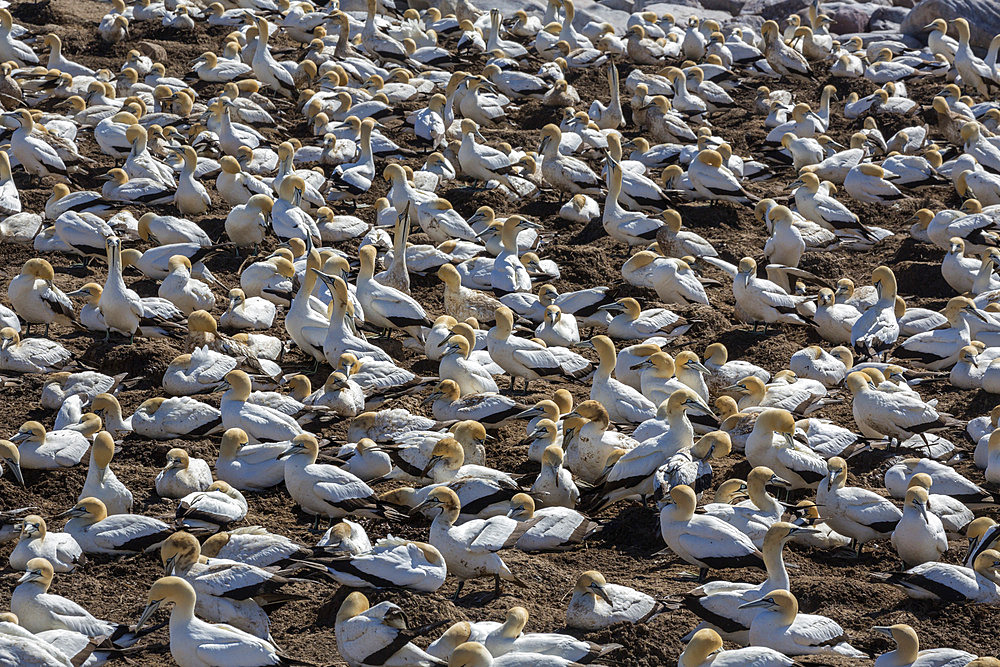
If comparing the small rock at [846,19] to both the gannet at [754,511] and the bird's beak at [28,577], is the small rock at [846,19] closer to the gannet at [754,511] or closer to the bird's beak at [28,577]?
the gannet at [754,511]

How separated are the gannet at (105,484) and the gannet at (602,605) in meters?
3.03

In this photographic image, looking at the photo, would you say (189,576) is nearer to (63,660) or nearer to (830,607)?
(63,660)

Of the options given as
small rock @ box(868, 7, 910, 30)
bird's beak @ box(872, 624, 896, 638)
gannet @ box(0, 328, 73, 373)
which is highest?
small rock @ box(868, 7, 910, 30)

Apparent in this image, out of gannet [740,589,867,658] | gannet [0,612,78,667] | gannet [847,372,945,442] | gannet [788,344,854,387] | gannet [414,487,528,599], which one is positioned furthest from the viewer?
gannet [788,344,854,387]

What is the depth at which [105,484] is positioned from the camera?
25.6 feet

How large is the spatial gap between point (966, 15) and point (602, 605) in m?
18.9

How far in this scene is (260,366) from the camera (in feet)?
32.7

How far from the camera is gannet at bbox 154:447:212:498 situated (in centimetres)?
796

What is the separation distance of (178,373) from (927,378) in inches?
254

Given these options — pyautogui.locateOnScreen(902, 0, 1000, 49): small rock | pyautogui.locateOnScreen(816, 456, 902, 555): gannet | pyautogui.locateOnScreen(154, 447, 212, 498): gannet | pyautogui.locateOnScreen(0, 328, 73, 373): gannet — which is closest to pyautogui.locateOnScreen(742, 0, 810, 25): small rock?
pyautogui.locateOnScreen(902, 0, 1000, 49): small rock

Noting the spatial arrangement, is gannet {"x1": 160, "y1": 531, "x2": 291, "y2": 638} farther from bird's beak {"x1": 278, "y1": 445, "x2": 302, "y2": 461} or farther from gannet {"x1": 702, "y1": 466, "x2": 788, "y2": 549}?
gannet {"x1": 702, "y1": 466, "x2": 788, "y2": 549}

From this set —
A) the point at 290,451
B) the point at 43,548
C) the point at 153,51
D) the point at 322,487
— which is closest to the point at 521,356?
the point at 290,451

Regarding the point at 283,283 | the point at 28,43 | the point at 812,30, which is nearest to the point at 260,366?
the point at 283,283

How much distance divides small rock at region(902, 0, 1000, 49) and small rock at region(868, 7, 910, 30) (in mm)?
1142
